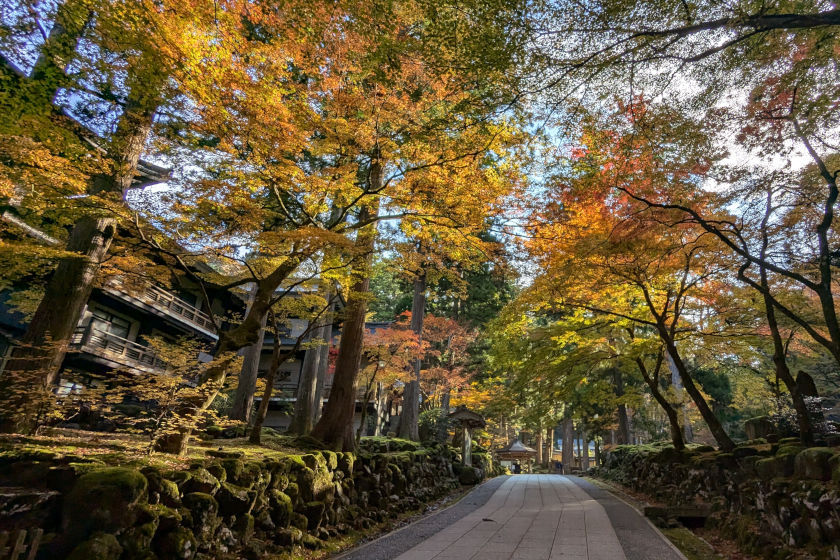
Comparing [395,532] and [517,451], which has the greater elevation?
[517,451]

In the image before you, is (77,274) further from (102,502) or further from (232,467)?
(102,502)

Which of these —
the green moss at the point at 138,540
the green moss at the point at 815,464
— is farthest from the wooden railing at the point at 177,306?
the green moss at the point at 815,464

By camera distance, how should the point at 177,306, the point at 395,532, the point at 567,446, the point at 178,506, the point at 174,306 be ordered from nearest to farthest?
the point at 178,506 < the point at 395,532 < the point at 174,306 < the point at 177,306 < the point at 567,446

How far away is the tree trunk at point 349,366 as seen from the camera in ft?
30.5

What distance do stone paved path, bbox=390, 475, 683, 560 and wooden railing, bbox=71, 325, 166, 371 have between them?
13.7 m

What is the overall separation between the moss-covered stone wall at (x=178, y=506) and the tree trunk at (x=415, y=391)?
7760mm

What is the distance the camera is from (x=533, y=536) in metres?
7.21

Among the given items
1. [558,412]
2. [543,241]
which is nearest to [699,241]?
[543,241]

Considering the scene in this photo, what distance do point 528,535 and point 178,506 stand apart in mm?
5843

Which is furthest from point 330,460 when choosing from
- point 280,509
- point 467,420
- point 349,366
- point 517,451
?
point 517,451

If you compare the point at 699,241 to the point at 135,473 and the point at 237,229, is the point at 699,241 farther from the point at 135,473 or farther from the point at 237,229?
the point at 135,473

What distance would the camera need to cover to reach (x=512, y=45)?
5215 mm

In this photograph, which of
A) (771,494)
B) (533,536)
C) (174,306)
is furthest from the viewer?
(174,306)

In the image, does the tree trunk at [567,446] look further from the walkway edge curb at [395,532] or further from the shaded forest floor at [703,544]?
the shaded forest floor at [703,544]
